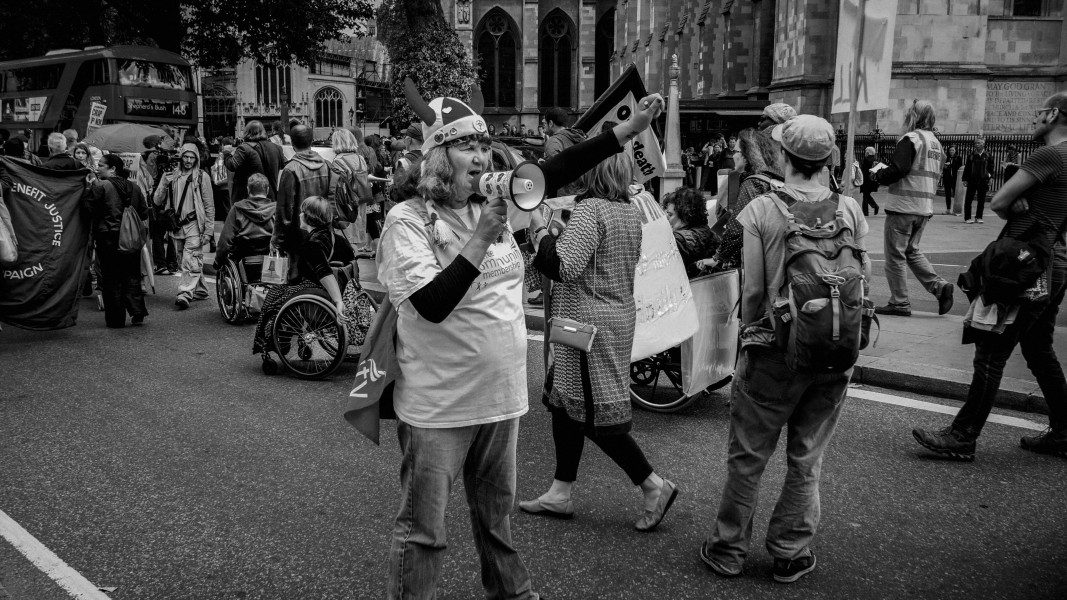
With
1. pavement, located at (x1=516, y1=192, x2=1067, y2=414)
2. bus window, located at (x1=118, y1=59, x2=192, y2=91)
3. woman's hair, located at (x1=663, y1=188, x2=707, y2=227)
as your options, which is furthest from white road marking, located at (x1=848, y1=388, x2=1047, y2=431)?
bus window, located at (x1=118, y1=59, x2=192, y2=91)

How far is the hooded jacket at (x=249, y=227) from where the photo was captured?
343 inches

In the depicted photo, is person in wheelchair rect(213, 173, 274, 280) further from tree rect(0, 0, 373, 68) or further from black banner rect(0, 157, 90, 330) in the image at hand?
tree rect(0, 0, 373, 68)

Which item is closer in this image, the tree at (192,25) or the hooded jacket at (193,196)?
the hooded jacket at (193,196)

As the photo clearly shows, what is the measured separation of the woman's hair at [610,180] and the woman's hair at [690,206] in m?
2.43

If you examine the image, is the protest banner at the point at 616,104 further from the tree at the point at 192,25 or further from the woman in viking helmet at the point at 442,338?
the tree at the point at 192,25

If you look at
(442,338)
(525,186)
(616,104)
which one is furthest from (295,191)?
(525,186)

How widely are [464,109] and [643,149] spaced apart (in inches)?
145

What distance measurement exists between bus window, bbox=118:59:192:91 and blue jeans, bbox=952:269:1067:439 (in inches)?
970

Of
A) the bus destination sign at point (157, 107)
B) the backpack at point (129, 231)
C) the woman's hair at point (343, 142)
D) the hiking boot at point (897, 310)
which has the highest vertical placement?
the bus destination sign at point (157, 107)

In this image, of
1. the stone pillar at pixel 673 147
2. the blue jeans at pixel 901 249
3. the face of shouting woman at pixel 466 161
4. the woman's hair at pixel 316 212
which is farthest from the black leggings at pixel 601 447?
the stone pillar at pixel 673 147

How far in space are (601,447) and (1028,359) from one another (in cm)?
271

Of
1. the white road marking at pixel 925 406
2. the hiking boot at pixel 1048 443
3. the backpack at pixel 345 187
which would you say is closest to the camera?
the hiking boot at pixel 1048 443

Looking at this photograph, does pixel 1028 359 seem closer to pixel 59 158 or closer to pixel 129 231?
pixel 129 231

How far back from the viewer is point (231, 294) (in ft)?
29.9
